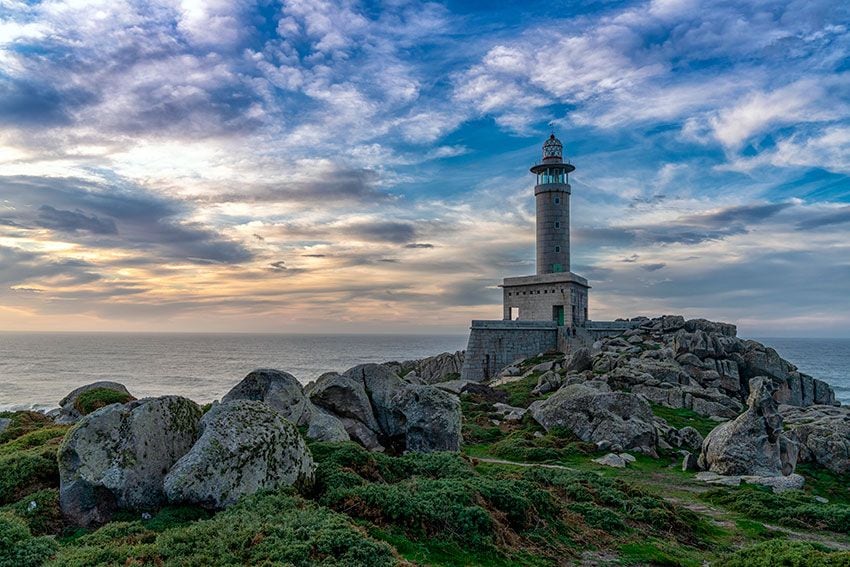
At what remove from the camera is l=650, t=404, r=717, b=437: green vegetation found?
3209 cm

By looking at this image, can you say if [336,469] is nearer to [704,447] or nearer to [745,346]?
[704,447]

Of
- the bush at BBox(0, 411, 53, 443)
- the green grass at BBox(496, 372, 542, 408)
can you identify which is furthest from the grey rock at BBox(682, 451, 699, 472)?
the bush at BBox(0, 411, 53, 443)

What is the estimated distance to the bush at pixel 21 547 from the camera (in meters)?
9.05

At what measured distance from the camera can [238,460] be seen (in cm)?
1206

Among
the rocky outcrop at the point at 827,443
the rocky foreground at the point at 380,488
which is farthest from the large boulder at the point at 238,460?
the rocky outcrop at the point at 827,443

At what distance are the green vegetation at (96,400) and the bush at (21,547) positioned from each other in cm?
1480

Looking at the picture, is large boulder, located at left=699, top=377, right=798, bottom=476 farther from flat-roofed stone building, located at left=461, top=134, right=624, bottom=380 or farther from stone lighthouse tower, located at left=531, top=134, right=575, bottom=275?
stone lighthouse tower, located at left=531, top=134, right=575, bottom=275

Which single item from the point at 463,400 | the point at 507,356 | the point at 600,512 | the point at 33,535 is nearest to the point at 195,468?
the point at 33,535

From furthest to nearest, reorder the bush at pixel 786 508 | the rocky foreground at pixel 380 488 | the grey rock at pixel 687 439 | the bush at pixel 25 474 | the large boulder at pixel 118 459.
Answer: the grey rock at pixel 687 439 < the bush at pixel 786 508 < the bush at pixel 25 474 < the large boulder at pixel 118 459 < the rocky foreground at pixel 380 488

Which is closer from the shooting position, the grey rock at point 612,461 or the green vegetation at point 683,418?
the grey rock at point 612,461

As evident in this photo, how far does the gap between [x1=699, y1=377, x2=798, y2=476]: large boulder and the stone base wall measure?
34.1m

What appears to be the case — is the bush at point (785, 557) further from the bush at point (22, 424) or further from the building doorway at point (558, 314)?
the building doorway at point (558, 314)

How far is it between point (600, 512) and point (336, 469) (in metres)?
7.03

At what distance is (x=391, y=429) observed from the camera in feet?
74.4
